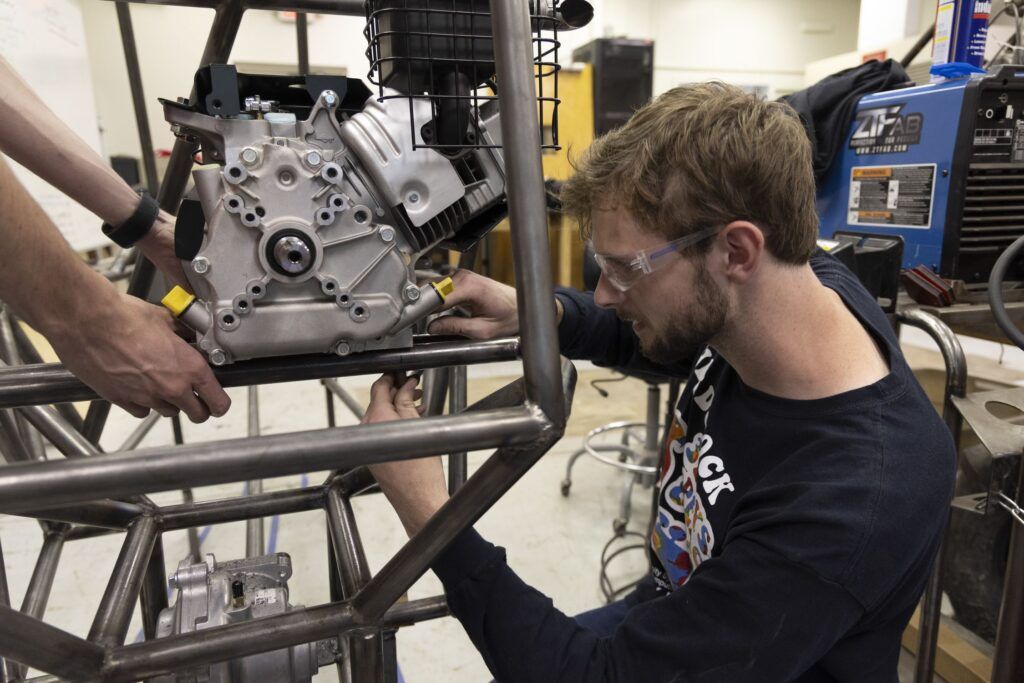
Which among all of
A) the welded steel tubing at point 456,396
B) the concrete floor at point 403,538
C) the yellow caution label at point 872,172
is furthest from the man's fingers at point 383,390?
the yellow caution label at point 872,172

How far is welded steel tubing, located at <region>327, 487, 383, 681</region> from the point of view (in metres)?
0.64

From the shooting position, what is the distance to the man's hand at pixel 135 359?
0.52 meters

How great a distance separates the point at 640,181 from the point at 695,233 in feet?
0.29

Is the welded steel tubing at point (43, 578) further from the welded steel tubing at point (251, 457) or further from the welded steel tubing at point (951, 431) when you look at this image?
the welded steel tubing at point (951, 431)

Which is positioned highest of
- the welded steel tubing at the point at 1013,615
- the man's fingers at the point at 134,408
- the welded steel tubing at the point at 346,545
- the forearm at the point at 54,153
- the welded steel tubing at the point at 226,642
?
the forearm at the point at 54,153

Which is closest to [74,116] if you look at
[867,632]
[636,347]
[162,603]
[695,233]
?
[162,603]

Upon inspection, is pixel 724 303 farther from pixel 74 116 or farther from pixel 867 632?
pixel 74 116

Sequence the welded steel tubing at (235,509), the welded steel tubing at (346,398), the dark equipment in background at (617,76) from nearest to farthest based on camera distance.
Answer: the welded steel tubing at (235,509) < the welded steel tubing at (346,398) < the dark equipment in background at (617,76)

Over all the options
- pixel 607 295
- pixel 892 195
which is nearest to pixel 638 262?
pixel 607 295

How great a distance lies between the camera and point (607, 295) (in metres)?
0.81

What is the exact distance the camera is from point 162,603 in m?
1.10

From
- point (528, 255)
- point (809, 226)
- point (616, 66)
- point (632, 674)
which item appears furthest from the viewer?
point (616, 66)

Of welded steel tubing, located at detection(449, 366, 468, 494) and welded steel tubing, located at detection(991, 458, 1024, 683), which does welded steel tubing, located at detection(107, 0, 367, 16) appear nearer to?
welded steel tubing, located at detection(449, 366, 468, 494)

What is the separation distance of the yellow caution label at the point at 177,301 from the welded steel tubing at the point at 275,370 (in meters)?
0.06
